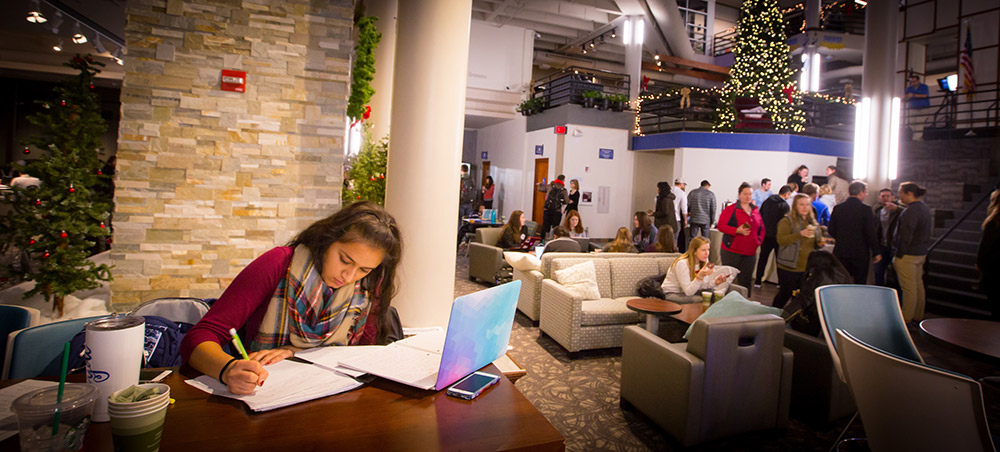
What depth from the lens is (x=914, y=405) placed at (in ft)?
6.67

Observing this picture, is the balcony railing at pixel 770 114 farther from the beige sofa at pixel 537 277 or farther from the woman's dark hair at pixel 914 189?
the beige sofa at pixel 537 277

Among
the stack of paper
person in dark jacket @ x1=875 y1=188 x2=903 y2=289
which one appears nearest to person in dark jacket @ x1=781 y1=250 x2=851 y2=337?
the stack of paper

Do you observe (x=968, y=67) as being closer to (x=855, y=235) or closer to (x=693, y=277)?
(x=855, y=235)

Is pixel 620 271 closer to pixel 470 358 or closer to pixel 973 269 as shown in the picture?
pixel 470 358

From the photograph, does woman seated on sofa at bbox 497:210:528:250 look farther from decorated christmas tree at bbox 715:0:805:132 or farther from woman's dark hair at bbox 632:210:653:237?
decorated christmas tree at bbox 715:0:805:132

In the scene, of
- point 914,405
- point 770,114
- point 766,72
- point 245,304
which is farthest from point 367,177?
point 766,72

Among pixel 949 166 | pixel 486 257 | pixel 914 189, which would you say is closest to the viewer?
pixel 914 189

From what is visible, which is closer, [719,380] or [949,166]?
[719,380]

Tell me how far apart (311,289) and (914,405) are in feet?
7.72

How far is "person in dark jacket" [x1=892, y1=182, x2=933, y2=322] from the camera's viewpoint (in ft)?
20.1

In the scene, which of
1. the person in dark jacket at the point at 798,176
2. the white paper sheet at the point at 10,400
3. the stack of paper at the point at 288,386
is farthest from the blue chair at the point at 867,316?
the person in dark jacket at the point at 798,176

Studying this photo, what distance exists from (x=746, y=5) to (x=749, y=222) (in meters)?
9.34

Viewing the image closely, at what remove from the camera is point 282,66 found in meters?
3.92

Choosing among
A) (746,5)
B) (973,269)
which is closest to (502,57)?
(746,5)
